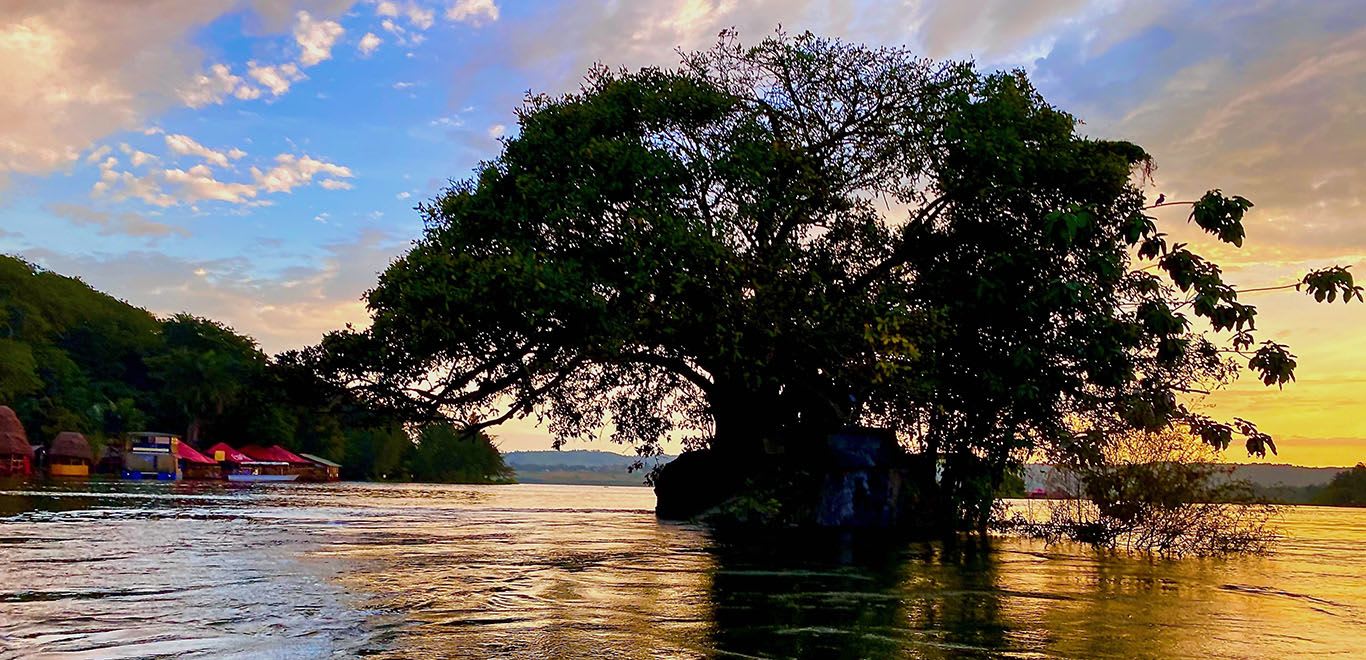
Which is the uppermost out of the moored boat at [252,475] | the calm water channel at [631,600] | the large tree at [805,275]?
the large tree at [805,275]

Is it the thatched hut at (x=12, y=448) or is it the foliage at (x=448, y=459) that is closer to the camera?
the thatched hut at (x=12, y=448)

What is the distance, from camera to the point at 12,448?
73.6 meters

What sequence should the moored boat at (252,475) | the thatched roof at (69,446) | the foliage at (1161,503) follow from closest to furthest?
1. the foliage at (1161,503)
2. the thatched roof at (69,446)
3. the moored boat at (252,475)

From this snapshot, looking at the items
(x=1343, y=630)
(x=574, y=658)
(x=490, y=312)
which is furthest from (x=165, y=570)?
(x=1343, y=630)

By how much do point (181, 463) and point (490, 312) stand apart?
81908mm

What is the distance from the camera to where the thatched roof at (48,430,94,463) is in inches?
3255

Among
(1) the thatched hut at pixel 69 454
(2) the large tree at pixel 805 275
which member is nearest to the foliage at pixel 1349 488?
(2) the large tree at pixel 805 275

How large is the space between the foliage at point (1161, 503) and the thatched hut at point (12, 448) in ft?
239

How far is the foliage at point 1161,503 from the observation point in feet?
64.7

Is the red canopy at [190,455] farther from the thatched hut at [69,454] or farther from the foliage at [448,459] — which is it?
the foliage at [448,459]

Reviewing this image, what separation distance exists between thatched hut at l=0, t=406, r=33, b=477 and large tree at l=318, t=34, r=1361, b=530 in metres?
63.3

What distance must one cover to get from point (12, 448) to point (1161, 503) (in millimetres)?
77559

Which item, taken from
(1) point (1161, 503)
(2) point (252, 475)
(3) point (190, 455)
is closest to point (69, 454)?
(3) point (190, 455)

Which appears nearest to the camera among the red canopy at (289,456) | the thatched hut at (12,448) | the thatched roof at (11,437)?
the thatched hut at (12,448)
